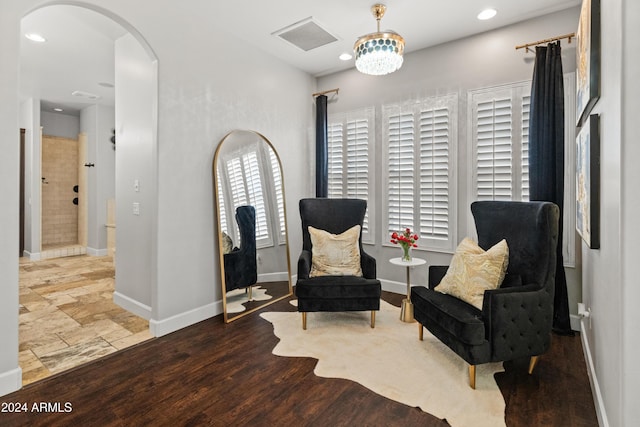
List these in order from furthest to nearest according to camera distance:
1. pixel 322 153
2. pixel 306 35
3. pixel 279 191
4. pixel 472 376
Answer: pixel 322 153 < pixel 279 191 < pixel 306 35 < pixel 472 376

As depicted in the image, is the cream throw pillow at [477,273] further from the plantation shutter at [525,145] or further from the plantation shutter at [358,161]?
the plantation shutter at [358,161]

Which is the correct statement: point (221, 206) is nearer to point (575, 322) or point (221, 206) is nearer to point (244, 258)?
point (244, 258)

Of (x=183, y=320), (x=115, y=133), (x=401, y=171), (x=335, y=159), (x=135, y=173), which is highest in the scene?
(x=115, y=133)

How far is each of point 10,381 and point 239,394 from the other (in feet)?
4.52

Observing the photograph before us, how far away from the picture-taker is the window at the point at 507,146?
306 centimetres

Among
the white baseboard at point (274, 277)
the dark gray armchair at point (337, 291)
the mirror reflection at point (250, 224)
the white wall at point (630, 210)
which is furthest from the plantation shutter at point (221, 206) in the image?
the white wall at point (630, 210)

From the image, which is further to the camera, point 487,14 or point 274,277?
point 274,277

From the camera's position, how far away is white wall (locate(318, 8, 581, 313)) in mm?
3146

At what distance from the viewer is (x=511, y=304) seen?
217 cm

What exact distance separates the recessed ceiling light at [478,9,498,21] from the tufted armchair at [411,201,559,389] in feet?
5.78

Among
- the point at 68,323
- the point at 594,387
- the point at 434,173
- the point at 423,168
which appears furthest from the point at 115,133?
the point at 594,387

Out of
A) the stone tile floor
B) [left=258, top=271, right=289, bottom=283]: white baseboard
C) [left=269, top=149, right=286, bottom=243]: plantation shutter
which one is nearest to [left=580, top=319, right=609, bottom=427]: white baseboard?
[left=258, top=271, right=289, bottom=283]: white baseboard

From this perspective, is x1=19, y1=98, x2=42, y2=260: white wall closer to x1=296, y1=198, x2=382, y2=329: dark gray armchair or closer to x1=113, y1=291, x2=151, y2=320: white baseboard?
x1=113, y1=291, x2=151, y2=320: white baseboard

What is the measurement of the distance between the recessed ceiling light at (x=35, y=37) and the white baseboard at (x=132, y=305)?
281 cm
